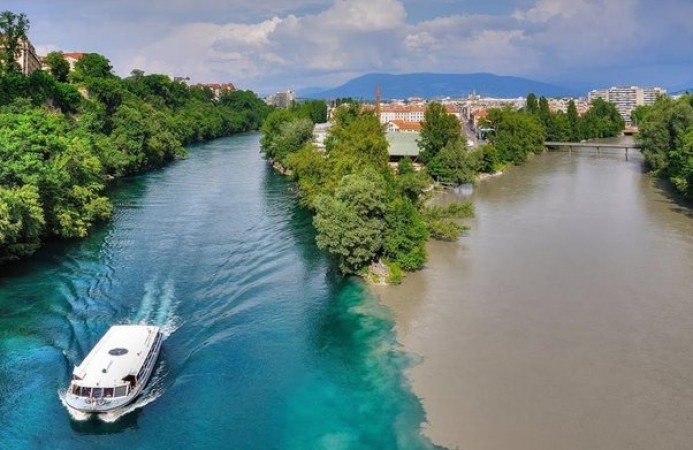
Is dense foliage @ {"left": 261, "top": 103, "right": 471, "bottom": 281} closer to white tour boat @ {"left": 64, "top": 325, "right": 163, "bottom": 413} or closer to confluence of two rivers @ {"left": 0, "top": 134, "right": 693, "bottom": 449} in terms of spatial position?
confluence of two rivers @ {"left": 0, "top": 134, "right": 693, "bottom": 449}

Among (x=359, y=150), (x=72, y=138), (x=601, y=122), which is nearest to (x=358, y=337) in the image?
(x=359, y=150)

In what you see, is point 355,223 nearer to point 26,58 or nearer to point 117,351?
point 117,351

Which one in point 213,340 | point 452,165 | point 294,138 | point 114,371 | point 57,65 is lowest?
point 213,340

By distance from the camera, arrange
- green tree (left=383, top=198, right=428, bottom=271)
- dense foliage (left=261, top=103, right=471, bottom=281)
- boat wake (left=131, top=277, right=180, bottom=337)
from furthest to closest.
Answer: green tree (left=383, top=198, right=428, bottom=271)
dense foliage (left=261, top=103, right=471, bottom=281)
boat wake (left=131, top=277, right=180, bottom=337)

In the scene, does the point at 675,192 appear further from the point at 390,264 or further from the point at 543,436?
the point at 543,436

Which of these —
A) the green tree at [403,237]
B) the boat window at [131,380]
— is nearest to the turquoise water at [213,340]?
the boat window at [131,380]

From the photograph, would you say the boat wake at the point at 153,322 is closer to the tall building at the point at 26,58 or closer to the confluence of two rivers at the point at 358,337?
the confluence of two rivers at the point at 358,337

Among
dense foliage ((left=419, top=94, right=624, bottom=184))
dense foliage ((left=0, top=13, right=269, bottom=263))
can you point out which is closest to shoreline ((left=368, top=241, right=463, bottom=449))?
dense foliage ((left=0, top=13, right=269, bottom=263))
